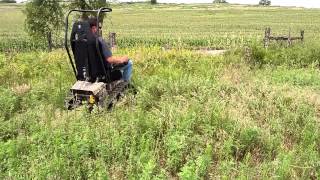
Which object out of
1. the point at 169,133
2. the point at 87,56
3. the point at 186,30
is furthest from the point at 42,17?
the point at 186,30

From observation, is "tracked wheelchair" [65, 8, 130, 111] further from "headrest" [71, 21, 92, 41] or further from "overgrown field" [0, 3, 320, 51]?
"overgrown field" [0, 3, 320, 51]

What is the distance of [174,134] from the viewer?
5500 millimetres

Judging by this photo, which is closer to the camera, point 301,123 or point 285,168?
point 285,168

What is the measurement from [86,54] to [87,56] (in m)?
0.04

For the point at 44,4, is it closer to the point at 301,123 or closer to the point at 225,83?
the point at 225,83

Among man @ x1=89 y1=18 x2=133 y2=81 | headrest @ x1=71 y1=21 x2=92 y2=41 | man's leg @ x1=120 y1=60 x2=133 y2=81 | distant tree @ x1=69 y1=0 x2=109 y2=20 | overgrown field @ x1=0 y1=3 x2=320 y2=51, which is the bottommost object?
overgrown field @ x1=0 y1=3 x2=320 y2=51

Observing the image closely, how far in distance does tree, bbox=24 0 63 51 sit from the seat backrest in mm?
17510

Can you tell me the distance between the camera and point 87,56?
722cm

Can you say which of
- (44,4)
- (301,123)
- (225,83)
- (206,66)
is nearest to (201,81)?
(225,83)

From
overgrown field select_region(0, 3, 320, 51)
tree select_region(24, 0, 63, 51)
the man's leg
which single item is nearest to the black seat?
the man's leg

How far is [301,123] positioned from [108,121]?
280 centimetres

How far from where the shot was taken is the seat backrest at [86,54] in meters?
7.08

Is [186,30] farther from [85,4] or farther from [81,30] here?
[81,30]

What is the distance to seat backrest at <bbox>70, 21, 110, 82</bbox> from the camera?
7.08m
